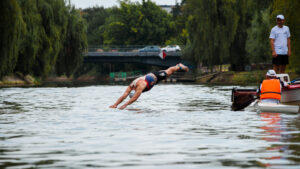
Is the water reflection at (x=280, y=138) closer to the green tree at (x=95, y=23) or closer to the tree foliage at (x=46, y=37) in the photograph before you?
the tree foliage at (x=46, y=37)

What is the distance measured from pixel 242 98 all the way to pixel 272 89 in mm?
1684

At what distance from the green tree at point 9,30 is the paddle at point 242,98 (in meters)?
9.52

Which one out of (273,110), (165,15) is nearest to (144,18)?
(165,15)

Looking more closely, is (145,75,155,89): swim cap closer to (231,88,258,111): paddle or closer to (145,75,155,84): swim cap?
(145,75,155,84): swim cap

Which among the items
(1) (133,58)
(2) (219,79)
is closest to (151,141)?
(2) (219,79)

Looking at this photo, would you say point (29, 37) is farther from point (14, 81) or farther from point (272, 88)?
point (272, 88)

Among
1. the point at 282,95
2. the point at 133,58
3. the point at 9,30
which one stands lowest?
the point at 282,95

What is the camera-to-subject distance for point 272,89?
1547 centimetres

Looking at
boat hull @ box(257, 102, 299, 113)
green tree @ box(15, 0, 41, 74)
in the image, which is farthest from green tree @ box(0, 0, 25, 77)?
boat hull @ box(257, 102, 299, 113)

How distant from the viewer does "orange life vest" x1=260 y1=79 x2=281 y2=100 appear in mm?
15422

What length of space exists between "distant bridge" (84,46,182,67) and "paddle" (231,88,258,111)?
63874 millimetres

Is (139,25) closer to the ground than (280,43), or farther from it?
farther from it

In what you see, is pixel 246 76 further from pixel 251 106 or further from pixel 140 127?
pixel 140 127

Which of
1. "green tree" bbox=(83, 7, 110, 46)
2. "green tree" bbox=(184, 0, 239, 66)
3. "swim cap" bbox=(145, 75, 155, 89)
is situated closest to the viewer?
"swim cap" bbox=(145, 75, 155, 89)
